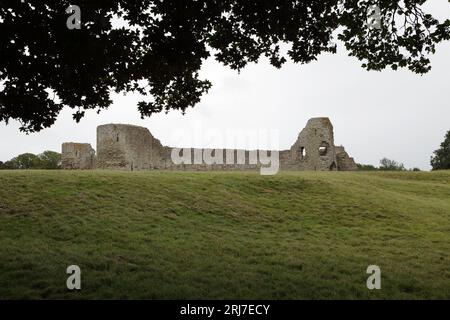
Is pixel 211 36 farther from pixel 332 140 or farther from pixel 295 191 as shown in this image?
pixel 332 140

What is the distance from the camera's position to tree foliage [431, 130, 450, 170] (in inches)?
2103

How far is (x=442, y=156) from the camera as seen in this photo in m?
54.5

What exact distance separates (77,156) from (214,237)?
74.1 ft

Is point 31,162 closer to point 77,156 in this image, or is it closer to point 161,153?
point 77,156

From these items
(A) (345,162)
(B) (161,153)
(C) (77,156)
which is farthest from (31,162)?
(A) (345,162)

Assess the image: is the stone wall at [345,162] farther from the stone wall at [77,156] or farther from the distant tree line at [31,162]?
the distant tree line at [31,162]

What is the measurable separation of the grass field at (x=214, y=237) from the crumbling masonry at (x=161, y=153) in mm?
12229

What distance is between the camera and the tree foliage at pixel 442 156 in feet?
175

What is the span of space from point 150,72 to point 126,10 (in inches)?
51.4

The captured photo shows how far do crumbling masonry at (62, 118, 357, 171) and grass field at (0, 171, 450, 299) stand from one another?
12.2 m

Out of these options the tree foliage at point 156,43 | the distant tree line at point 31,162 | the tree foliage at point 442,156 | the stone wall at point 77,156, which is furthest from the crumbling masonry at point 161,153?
the distant tree line at point 31,162

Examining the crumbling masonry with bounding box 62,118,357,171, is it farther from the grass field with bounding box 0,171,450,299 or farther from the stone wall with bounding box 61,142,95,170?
the grass field with bounding box 0,171,450,299

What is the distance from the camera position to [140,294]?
23.1 ft

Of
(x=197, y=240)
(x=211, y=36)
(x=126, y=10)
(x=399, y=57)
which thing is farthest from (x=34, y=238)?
(x=399, y=57)
